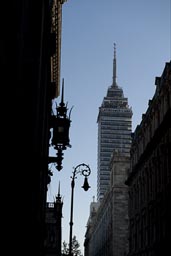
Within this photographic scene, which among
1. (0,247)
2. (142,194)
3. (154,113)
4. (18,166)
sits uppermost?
(154,113)

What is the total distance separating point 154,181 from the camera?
142 feet

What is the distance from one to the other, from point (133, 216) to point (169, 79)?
73.4 ft

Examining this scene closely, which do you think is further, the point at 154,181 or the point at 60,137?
the point at 154,181

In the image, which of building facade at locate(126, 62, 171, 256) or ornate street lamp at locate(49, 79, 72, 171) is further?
building facade at locate(126, 62, 171, 256)

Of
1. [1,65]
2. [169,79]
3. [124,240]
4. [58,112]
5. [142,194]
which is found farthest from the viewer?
[124,240]

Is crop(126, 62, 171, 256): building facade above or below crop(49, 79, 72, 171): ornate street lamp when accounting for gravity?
above

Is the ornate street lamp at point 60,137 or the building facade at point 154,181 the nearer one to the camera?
the ornate street lamp at point 60,137

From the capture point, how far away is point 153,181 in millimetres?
43906

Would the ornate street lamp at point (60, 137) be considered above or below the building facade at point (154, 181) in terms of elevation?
below

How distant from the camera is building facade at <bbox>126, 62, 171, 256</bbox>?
37.8 meters

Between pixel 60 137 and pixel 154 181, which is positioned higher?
pixel 154 181

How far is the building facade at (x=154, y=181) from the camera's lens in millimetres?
37844

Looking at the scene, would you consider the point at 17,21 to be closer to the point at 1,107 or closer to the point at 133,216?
the point at 1,107

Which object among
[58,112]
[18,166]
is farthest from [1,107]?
[58,112]
